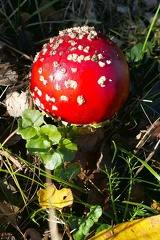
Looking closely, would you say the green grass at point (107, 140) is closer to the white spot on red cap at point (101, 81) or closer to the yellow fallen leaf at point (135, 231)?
the yellow fallen leaf at point (135, 231)

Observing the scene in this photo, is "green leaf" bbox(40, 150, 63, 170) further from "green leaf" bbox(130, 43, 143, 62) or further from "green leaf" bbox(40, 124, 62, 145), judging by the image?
"green leaf" bbox(130, 43, 143, 62)

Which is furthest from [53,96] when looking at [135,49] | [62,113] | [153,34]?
[153,34]

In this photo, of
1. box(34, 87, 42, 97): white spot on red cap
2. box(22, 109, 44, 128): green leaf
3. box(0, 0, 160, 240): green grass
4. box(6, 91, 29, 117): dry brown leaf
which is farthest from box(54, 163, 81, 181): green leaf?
box(6, 91, 29, 117): dry brown leaf

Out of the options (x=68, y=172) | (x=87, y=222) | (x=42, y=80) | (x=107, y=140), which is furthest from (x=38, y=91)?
(x=87, y=222)

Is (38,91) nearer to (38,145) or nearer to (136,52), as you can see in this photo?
(38,145)

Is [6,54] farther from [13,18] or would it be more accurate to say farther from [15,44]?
[13,18]

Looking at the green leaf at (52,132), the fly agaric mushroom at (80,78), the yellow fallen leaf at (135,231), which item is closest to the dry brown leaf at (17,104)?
the fly agaric mushroom at (80,78)
